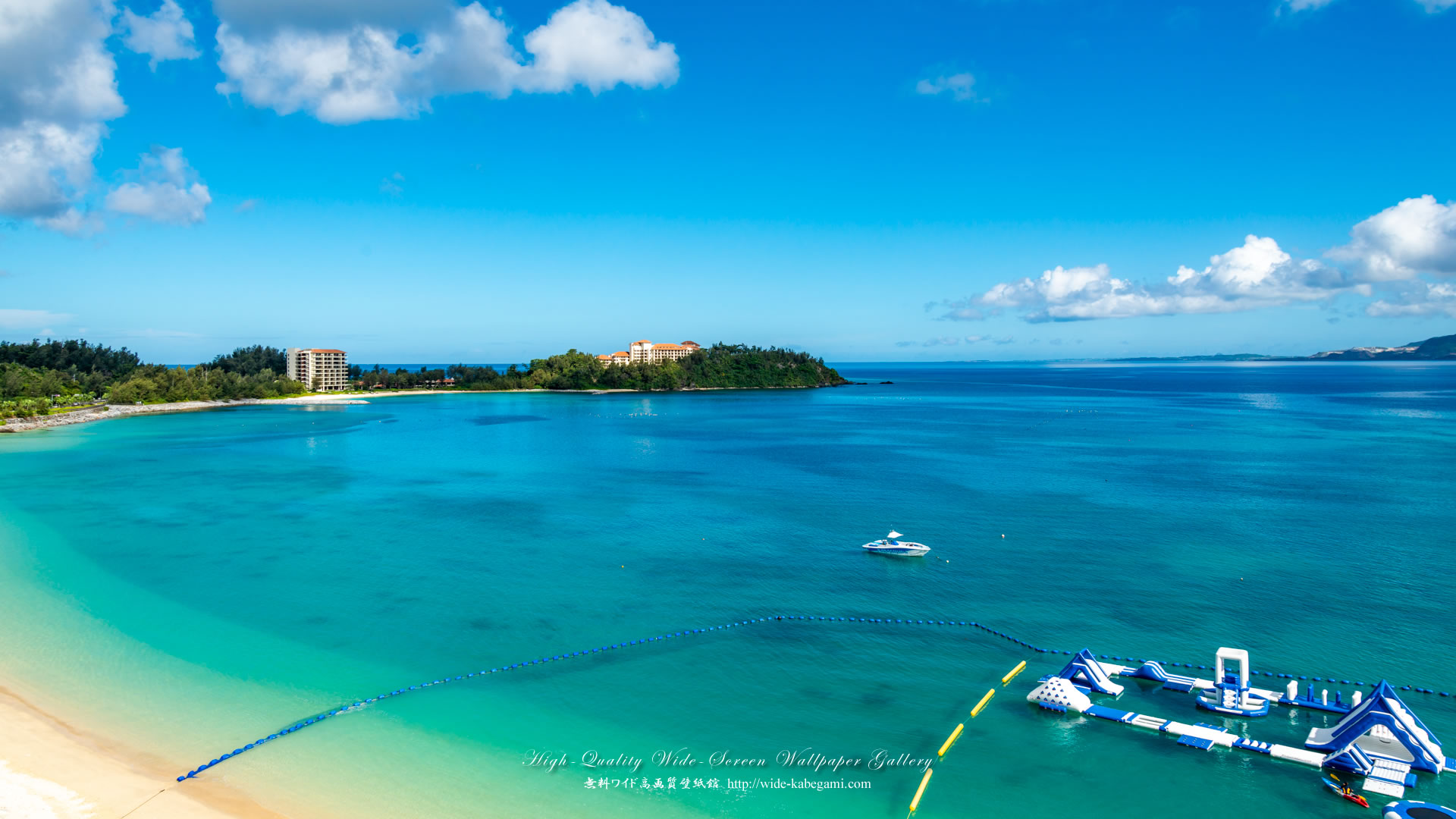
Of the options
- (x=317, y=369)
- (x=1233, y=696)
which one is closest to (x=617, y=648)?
(x=1233, y=696)

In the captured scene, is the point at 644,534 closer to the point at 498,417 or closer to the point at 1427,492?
the point at 1427,492

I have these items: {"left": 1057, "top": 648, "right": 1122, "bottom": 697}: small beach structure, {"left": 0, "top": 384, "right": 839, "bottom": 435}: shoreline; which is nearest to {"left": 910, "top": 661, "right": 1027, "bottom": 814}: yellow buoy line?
{"left": 1057, "top": 648, "right": 1122, "bottom": 697}: small beach structure

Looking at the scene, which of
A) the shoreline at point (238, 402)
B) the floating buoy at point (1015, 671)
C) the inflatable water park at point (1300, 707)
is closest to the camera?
the inflatable water park at point (1300, 707)

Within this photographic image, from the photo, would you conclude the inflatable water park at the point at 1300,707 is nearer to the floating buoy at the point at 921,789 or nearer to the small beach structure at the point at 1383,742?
the small beach structure at the point at 1383,742

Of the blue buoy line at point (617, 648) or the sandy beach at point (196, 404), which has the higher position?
the sandy beach at point (196, 404)

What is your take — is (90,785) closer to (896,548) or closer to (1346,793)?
(1346,793)

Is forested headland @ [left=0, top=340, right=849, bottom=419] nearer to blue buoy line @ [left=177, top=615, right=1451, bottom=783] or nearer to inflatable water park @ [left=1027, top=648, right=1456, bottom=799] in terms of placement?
blue buoy line @ [left=177, top=615, right=1451, bottom=783]

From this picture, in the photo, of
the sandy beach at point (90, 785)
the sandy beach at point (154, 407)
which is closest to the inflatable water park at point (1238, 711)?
the sandy beach at point (90, 785)
